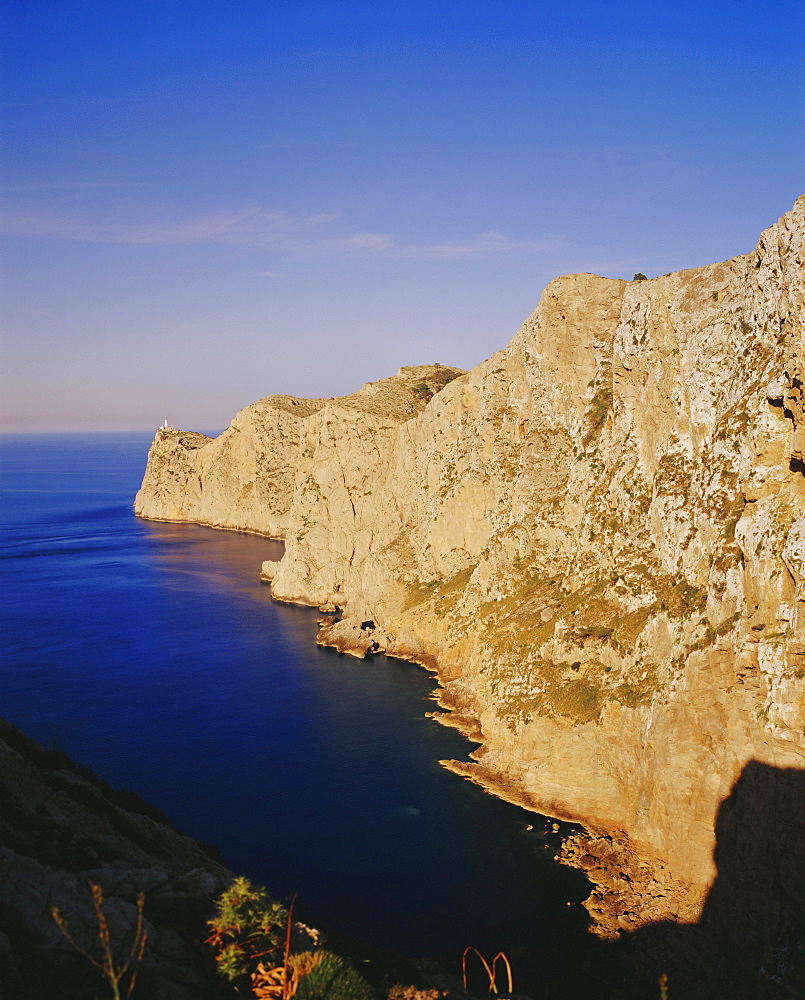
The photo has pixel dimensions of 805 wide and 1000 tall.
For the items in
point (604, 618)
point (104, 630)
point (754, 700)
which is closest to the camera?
point (754, 700)

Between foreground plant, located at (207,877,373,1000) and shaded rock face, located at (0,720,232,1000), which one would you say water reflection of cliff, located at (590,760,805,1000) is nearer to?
foreground plant, located at (207,877,373,1000)

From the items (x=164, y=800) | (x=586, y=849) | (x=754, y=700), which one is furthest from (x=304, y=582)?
(x=754, y=700)

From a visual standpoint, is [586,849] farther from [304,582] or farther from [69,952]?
[304,582]

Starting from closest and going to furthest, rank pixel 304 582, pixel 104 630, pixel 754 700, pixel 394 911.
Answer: pixel 754 700 → pixel 394 911 → pixel 104 630 → pixel 304 582

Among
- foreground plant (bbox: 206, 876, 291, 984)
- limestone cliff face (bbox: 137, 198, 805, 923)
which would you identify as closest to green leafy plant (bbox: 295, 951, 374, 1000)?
foreground plant (bbox: 206, 876, 291, 984)

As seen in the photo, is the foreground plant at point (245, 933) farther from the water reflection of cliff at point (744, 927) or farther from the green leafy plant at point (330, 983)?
the water reflection of cliff at point (744, 927)

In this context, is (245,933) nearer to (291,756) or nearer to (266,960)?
(266,960)
